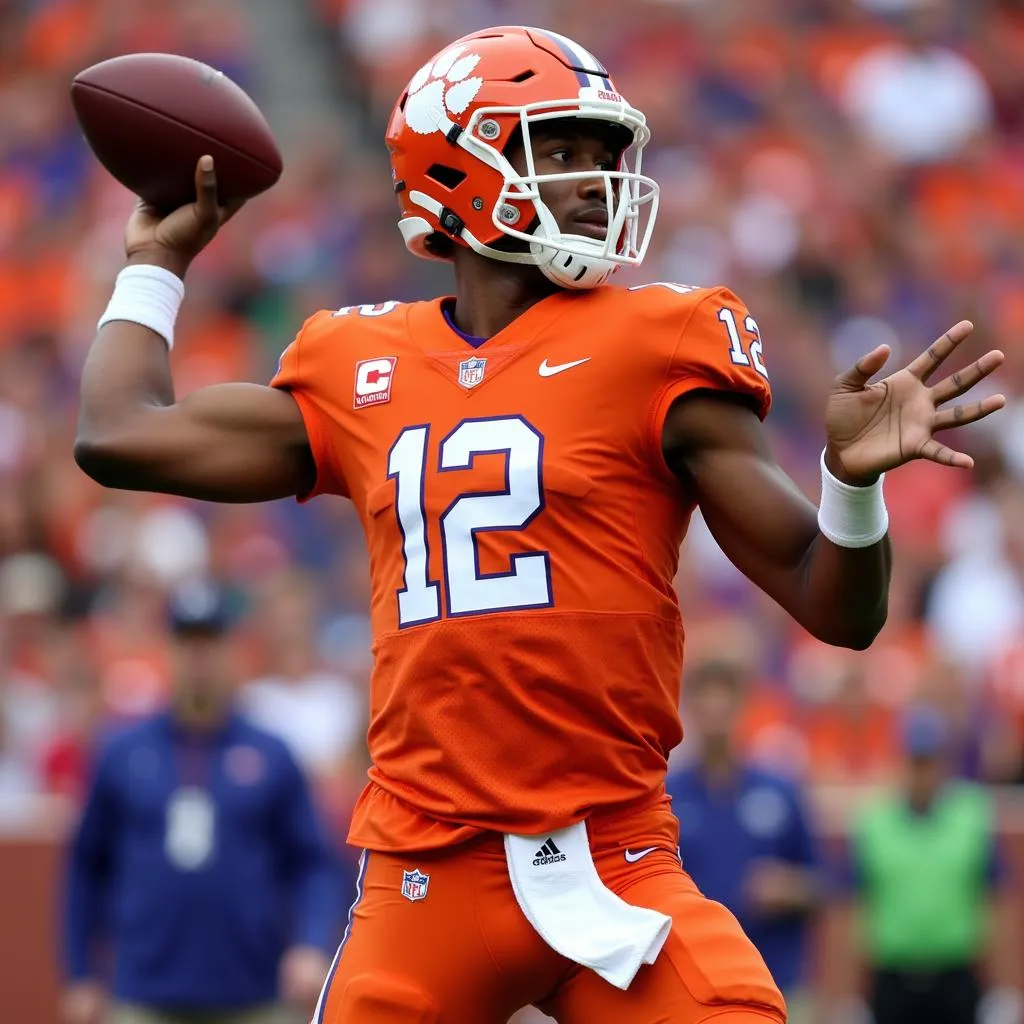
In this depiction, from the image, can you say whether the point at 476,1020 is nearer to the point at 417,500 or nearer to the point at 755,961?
the point at 755,961

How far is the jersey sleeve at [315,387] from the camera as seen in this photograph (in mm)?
3439

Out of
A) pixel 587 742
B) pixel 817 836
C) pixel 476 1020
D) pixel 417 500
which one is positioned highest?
pixel 417 500

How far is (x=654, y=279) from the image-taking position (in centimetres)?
994

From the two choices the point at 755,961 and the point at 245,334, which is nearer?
the point at 755,961

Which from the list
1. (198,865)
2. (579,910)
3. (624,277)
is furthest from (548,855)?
(624,277)

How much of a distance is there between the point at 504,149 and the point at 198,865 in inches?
133

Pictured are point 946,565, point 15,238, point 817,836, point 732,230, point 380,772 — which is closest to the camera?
point 380,772

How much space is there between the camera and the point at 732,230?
33.8 feet

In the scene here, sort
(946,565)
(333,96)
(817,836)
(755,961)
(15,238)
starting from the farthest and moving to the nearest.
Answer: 1. (333,96)
2. (15,238)
3. (946,565)
4. (817,836)
5. (755,961)

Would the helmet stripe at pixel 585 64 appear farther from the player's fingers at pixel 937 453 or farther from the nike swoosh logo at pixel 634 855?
the nike swoosh logo at pixel 634 855

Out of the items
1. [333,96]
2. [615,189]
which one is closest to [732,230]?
[333,96]

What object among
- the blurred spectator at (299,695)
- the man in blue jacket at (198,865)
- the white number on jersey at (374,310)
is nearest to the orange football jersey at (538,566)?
the white number on jersey at (374,310)

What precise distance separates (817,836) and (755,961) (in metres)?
4.57

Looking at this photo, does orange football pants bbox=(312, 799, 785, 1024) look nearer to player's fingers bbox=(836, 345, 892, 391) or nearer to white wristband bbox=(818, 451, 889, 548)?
white wristband bbox=(818, 451, 889, 548)
